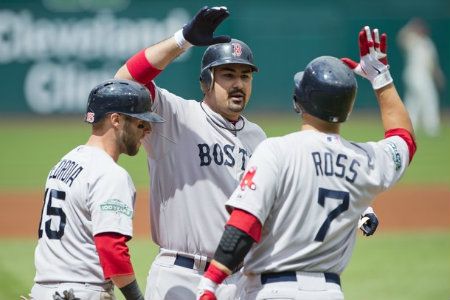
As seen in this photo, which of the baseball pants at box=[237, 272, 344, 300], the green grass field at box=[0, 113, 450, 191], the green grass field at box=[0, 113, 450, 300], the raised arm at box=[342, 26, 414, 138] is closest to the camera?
the baseball pants at box=[237, 272, 344, 300]

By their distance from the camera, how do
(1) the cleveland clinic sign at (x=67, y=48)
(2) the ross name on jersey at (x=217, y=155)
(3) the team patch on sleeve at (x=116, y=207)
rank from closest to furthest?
(3) the team patch on sleeve at (x=116, y=207) → (2) the ross name on jersey at (x=217, y=155) → (1) the cleveland clinic sign at (x=67, y=48)

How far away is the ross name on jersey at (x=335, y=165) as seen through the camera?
12.0 ft

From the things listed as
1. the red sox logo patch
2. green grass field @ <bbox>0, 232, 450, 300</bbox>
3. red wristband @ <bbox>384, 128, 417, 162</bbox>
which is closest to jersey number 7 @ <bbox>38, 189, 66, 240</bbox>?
the red sox logo patch

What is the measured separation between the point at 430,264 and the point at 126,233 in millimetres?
5568

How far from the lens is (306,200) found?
143 inches

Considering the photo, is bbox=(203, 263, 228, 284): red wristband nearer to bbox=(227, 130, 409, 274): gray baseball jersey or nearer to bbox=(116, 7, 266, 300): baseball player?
bbox=(227, 130, 409, 274): gray baseball jersey

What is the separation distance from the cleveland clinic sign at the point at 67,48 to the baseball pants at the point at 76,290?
1778 centimetres

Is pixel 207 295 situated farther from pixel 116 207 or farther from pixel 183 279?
pixel 183 279

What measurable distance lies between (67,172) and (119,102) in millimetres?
416

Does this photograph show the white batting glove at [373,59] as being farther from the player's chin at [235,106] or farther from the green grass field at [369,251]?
the green grass field at [369,251]

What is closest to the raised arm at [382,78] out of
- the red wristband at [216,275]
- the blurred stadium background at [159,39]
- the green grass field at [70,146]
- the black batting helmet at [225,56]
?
the black batting helmet at [225,56]

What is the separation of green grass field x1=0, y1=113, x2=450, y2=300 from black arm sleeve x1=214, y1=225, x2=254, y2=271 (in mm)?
3984

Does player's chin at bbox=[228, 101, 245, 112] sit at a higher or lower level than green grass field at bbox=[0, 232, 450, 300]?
higher

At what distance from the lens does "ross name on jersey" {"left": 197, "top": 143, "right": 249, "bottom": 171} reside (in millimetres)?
4594
